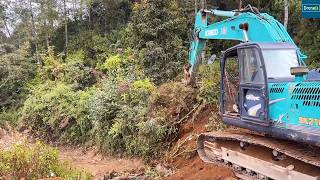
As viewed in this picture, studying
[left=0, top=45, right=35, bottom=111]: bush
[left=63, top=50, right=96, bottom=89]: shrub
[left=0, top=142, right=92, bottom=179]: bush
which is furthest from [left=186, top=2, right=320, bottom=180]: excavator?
[left=0, top=45, right=35, bottom=111]: bush

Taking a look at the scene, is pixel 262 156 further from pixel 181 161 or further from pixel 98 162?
pixel 98 162

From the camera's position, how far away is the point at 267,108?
6152mm

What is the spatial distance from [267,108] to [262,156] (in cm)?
90

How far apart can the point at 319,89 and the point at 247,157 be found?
195 centimetres

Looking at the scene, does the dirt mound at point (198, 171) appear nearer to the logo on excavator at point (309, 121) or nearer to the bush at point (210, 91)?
the bush at point (210, 91)

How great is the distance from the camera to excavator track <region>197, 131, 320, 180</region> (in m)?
5.81

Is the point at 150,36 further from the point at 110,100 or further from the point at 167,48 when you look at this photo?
the point at 110,100

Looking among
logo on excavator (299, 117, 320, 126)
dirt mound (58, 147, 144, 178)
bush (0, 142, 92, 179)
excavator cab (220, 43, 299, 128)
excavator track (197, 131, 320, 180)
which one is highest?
excavator cab (220, 43, 299, 128)

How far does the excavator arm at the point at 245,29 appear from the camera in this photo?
7.25 m

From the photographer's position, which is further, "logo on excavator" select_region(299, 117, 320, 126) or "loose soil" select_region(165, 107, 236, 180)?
"loose soil" select_region(165, 107, 236, 180)

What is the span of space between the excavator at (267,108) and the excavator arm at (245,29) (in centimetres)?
2

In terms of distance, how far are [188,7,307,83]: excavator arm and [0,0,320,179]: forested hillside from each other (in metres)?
2.01

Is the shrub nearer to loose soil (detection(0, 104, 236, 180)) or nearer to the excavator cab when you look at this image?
loose soil (detection(0, 104, 236, 180))

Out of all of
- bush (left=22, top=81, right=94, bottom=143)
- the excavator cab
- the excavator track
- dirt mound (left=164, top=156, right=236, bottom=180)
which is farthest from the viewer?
bush (left=22, top=81, right=94, bottom=143)
